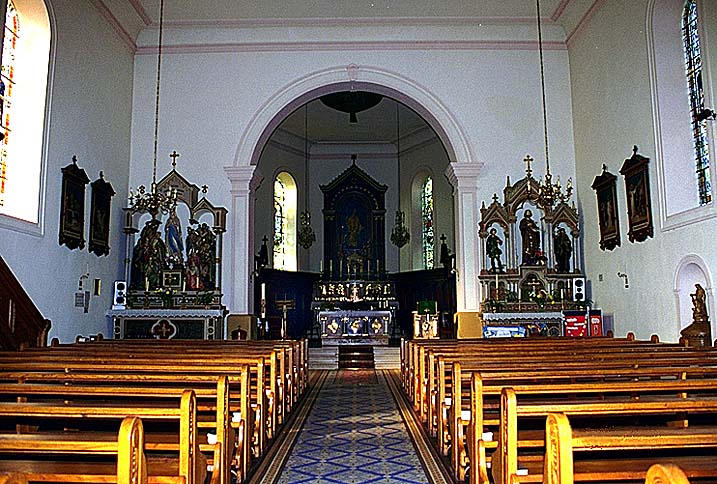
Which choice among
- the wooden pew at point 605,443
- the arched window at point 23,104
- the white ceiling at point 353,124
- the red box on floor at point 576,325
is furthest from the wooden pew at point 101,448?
the white ceiling at point 353,124

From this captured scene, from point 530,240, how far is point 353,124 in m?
10.4

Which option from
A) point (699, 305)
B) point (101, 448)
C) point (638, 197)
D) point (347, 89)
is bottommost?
point (101, 448)

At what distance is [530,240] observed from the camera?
1333cm

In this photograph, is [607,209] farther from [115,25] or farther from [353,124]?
[353,124]

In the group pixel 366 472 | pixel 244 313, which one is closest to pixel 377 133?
pixel 244 313

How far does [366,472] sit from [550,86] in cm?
1147

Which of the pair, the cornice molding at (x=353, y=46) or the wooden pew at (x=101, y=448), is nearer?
the wooden pew at (x=101, y=448)

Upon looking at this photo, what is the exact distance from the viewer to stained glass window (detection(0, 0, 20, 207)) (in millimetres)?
9844

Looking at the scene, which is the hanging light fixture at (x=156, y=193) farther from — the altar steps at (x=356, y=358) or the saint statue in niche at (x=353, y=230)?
the saint statue in niche at (x=353, y=230)

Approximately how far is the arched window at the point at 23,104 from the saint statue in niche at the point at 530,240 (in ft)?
30.2

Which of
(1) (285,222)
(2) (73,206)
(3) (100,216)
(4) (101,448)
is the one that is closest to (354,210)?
(1) (285,222)

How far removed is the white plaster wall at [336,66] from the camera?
14.1m

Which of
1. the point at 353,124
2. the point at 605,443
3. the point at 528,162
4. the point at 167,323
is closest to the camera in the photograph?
the point at 605,443

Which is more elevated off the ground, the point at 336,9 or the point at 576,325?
the point at 336,9
